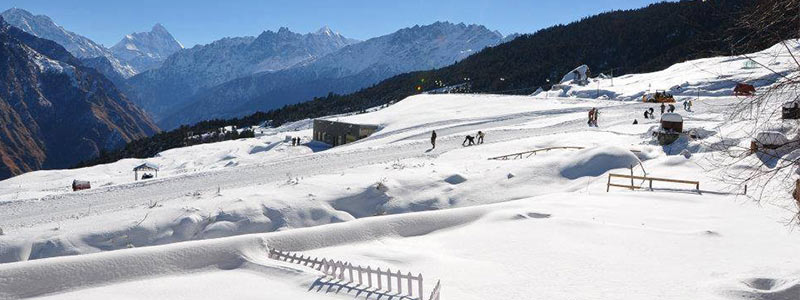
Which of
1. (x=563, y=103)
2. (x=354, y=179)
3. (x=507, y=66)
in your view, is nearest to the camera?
(x=354, y=179)

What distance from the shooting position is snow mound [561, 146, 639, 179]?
75.8 feet

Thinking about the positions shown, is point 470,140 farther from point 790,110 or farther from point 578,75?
point 578,75

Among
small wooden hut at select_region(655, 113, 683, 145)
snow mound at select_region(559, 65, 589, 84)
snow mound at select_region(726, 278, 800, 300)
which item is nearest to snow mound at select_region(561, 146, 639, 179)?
small wooden hut at select_region(655, 113, 683, 145)

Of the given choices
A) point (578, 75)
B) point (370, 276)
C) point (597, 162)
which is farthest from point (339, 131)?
point (578, 75)

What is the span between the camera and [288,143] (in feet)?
204

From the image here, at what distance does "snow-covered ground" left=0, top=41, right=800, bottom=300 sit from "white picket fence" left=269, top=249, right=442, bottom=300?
0.34 metres

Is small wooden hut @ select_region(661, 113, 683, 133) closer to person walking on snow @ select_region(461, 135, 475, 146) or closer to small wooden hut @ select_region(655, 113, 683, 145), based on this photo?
small wooden hut @ select_region(655, 113, 683, 145)

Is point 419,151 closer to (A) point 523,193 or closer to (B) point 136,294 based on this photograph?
(A) point 523,193

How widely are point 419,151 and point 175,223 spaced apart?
790 inches

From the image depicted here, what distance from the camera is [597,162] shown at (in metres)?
23.7

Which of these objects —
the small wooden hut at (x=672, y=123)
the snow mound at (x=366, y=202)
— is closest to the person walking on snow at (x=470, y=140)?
the small wooden hut at (x=672, y=123)

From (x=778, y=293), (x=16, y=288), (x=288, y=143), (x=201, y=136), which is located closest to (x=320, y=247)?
(x=16, y=288)

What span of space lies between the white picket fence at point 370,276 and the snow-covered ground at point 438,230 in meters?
0.34

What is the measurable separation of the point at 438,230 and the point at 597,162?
40.7ft
